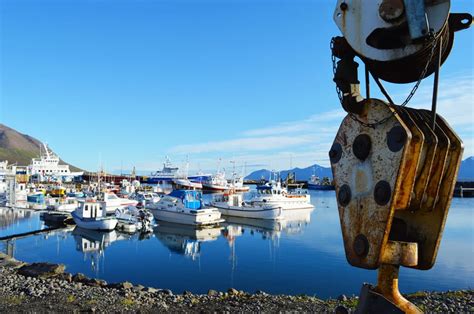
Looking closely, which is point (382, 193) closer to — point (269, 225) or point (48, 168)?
point (269, 225)

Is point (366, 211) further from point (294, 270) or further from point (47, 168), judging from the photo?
point (47, 168)

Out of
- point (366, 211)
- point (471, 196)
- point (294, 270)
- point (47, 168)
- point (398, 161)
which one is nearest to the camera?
point (398, 161)

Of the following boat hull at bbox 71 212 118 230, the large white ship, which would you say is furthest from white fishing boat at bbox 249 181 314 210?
the large white ship

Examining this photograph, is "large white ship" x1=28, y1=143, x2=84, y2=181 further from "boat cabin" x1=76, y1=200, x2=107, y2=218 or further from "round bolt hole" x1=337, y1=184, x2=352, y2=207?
"round bolt hole" x1=337, y1=184, x2=352, y2=207

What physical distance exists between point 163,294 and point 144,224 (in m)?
21.4

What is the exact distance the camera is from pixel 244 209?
146 feet

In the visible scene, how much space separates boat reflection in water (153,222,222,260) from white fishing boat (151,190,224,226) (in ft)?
1.97

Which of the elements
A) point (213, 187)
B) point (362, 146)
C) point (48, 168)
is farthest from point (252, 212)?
point (48, 168)

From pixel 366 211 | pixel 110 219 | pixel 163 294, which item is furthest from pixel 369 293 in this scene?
pixel 110 219

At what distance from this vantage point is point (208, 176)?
392 ft

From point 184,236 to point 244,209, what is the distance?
13.6 meters

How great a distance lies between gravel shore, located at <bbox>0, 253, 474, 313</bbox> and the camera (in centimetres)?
986

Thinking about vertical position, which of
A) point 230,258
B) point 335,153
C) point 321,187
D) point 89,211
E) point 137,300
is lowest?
point 230,258

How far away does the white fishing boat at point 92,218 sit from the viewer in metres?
31.9
